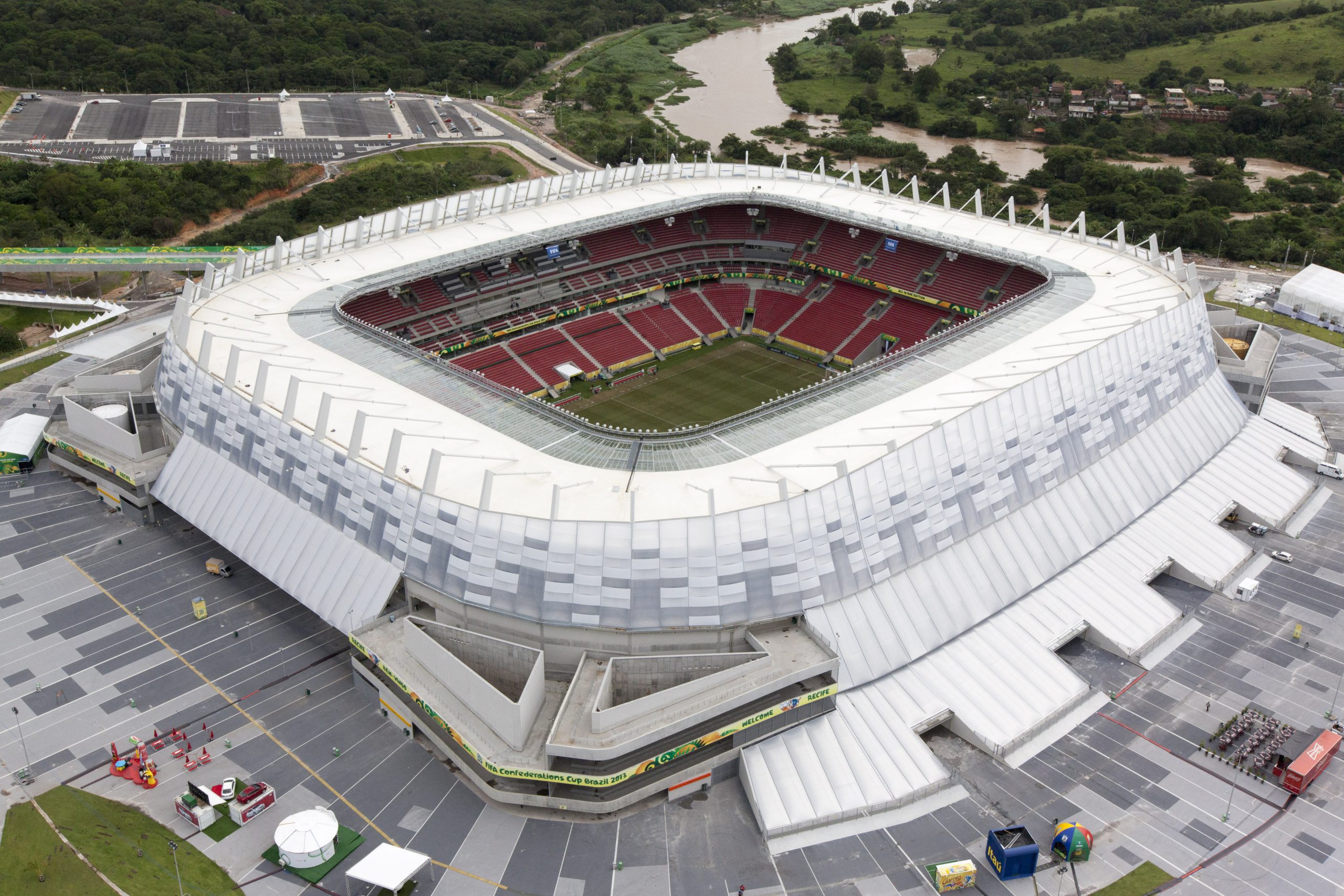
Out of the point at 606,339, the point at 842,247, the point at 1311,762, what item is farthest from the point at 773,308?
the point at 1311,762

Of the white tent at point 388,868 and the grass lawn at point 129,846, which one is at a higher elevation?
the white tent at point 388,868

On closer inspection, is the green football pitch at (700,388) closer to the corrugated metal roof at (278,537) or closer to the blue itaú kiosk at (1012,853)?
the corrugated metal roof at (278,537)

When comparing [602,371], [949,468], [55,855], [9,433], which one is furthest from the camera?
[602,371]

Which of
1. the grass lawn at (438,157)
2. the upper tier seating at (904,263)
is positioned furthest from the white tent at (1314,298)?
the grass lawn at (438,157)

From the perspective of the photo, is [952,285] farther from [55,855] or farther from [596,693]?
[55,855]

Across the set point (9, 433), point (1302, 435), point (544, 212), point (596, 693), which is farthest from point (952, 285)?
point (9, 433)

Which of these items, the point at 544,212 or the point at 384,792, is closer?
the point at 384,792
